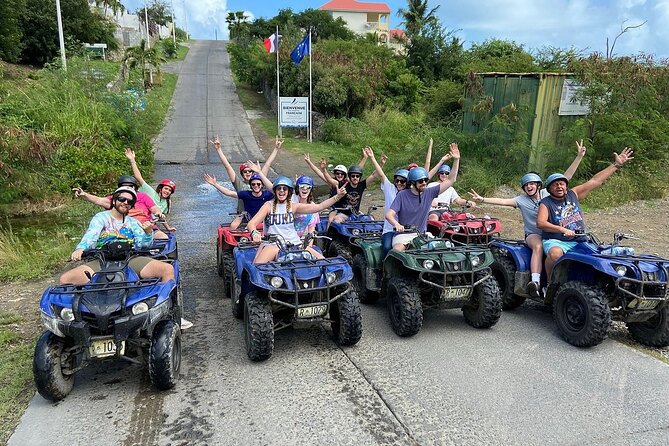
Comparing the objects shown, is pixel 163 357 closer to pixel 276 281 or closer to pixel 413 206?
pixel 276 281

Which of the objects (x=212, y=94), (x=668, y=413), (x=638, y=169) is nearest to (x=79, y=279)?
(x=668, y=413)

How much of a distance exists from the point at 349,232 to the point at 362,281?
39.1 inches

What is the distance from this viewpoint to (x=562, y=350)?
5.23 m

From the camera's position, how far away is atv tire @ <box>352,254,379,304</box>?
655 centimetres

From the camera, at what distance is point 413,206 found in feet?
20.5

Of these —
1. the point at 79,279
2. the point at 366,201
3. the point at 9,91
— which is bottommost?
the point at 366,201

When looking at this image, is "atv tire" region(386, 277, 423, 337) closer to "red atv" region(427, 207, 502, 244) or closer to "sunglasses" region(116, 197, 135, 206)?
"red atv" region(427, 207, 502, 244)

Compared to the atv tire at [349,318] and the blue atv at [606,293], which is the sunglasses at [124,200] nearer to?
the atv tire at [349,318]

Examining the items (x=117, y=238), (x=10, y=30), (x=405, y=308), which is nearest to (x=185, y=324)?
(x=117, y=238)

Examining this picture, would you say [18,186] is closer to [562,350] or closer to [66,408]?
[66,408]

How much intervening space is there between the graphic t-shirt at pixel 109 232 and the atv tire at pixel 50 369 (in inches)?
42.0

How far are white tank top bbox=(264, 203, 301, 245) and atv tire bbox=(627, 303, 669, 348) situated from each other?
3.76 metres

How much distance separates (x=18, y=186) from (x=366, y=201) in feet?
26.9

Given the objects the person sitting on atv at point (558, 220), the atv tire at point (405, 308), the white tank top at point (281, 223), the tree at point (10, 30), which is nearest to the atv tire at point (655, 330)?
the person sitting on atv at point (558, 220)
